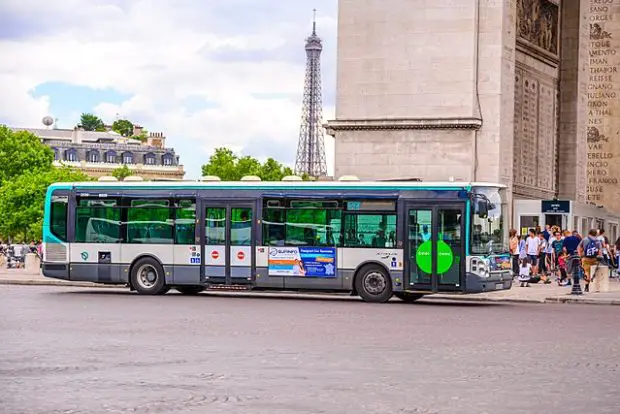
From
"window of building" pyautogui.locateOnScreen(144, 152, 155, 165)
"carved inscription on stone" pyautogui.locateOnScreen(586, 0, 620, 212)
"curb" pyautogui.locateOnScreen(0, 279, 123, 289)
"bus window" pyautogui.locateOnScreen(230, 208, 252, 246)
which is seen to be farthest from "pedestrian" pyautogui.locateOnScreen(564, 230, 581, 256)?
"window of building" pyautogui.locateOnScreen(144, 152, 155, 165)

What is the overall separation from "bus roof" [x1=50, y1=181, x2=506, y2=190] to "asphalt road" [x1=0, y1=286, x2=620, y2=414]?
430 centimetres

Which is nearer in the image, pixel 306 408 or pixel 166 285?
pixel 306 408

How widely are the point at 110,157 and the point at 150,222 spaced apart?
136231 mm

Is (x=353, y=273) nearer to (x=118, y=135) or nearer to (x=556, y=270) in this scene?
(x=556, y=270)

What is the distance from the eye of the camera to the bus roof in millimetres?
31250

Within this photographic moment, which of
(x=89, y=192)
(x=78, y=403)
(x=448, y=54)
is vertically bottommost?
(x=78, y=403)

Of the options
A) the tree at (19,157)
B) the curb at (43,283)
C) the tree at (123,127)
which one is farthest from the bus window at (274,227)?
the tree at (123,127)

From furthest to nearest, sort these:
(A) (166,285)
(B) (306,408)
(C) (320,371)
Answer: (A) (166,285)
(C) (320,371)
(B) (306,408)

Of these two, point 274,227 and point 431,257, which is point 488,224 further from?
point 274,227

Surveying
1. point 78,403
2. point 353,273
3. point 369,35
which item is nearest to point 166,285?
point 353,273

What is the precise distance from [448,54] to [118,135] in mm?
137081

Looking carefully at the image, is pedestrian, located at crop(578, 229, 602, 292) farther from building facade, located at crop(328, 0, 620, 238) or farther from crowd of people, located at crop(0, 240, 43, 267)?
crowd of people, located at crop(0, 240, 43, 267)

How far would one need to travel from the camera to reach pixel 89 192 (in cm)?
3459

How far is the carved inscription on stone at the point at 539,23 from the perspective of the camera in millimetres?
49219
